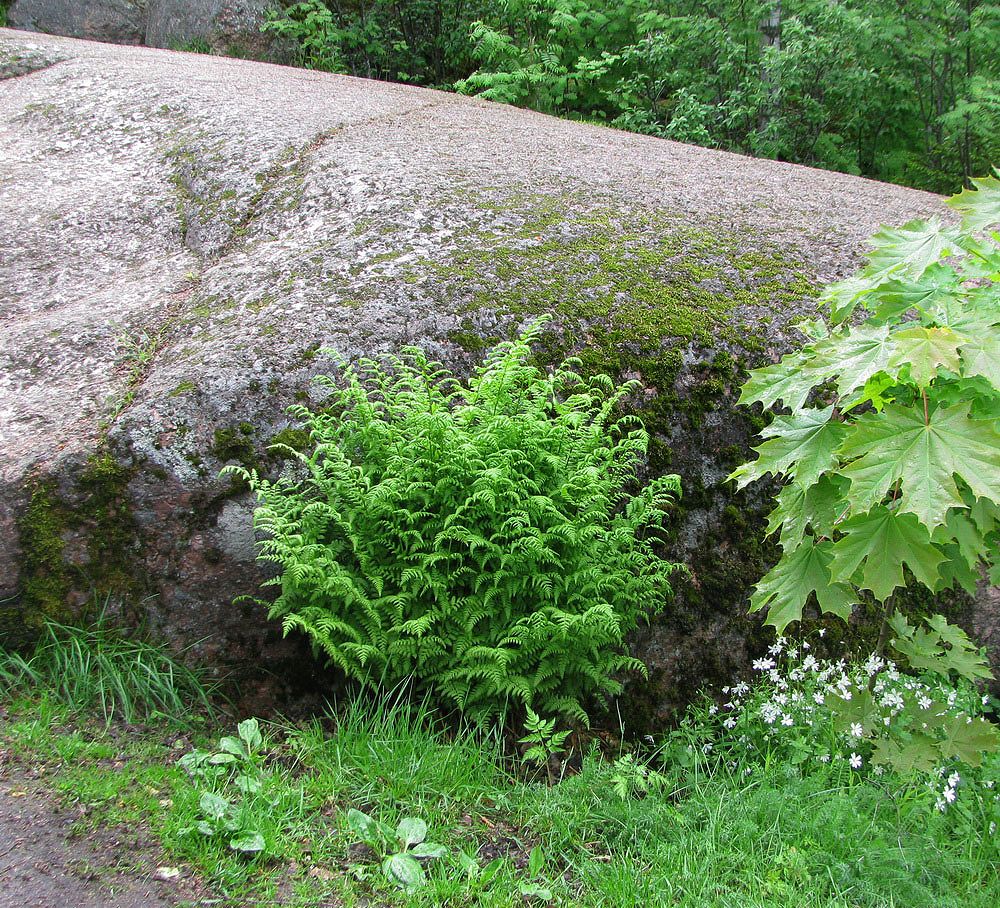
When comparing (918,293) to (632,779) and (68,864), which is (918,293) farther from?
(68,864)

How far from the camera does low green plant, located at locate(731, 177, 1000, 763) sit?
8.07 ft

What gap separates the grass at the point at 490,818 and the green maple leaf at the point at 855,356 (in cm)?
157

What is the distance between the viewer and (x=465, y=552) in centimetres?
346

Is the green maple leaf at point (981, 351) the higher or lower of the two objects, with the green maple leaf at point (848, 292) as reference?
lower

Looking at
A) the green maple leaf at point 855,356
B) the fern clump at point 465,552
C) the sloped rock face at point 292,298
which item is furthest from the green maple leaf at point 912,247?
the sloped rock face at point 292,298

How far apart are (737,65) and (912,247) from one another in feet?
26.6

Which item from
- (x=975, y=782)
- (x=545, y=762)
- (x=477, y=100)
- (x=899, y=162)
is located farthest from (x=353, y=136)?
(x=899, y=162)

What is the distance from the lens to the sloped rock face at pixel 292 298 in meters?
3.69

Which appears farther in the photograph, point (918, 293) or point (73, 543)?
point (73, 543)

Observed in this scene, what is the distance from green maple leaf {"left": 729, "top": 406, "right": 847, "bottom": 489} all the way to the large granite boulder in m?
13.1

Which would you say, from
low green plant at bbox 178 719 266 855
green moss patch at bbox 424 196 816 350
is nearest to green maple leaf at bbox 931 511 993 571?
green moss patch at bbox 424 196 816 350

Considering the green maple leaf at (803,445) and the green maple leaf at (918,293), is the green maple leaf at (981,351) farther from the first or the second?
the green maple leaf at (803,445)

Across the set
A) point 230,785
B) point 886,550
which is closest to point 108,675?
point 230,785

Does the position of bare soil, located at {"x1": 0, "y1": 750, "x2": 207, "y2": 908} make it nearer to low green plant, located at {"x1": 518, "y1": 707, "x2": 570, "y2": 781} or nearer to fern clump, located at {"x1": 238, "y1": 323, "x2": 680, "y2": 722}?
fern clump, located at {"x1": 238, "y1": 323, "x2": 680, "y2": 722}
